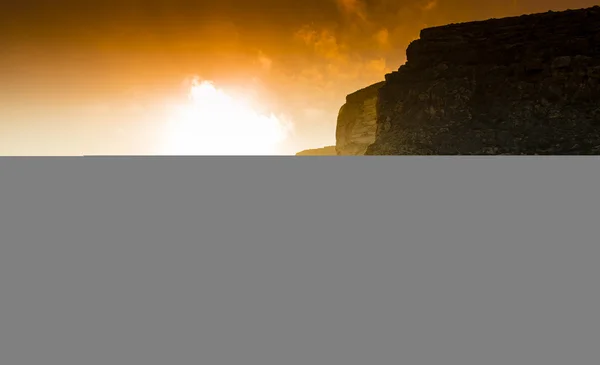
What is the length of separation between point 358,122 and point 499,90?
7.46 metres

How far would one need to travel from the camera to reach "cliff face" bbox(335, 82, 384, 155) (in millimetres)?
13727

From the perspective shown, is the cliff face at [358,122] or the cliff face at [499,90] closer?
the cliff face at [499,90]

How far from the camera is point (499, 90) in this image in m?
6.77

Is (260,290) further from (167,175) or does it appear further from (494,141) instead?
(494,141)

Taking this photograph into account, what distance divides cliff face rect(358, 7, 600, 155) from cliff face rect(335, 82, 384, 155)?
5801 mm

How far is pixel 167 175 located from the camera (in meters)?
0.51

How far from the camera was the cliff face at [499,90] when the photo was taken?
6.37 metres

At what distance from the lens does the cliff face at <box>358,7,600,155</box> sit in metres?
6.37

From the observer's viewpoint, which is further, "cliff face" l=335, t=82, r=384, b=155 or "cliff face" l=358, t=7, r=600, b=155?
"cliff face" l=335, t=82, r=384, b=155

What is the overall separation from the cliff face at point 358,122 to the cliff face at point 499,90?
580cm

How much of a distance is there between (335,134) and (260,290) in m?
15.5

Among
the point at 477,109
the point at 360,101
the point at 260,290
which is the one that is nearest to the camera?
the point at 260,290

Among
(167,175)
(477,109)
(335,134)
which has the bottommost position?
(167,175)

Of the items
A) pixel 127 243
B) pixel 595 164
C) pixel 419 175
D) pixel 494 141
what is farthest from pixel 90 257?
pixel 494 141
